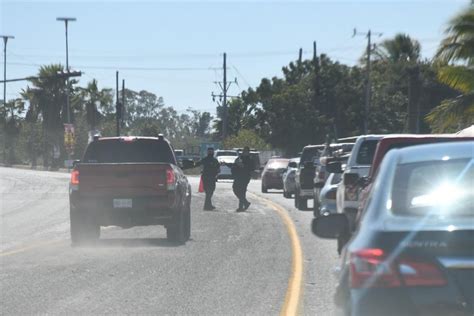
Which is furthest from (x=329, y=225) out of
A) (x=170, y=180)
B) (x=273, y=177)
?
(x=273, y=177)

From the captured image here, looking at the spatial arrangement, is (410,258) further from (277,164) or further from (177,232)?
(277,164)

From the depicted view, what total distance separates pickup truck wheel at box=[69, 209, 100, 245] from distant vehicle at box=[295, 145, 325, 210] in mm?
9976

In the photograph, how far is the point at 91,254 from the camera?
17016 millimetres

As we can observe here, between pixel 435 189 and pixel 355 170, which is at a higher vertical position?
pixel 435 189

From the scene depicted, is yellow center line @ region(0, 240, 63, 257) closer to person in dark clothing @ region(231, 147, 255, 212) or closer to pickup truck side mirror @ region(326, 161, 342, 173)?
pickup truck side mirror @ region(326, 161, 342, 173)

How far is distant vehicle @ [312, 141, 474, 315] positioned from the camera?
17.7ft

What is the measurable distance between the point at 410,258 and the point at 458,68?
26184mm

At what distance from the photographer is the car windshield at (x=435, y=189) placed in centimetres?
605

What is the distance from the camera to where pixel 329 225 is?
7301 millimetres

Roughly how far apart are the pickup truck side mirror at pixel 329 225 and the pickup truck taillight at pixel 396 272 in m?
1.70

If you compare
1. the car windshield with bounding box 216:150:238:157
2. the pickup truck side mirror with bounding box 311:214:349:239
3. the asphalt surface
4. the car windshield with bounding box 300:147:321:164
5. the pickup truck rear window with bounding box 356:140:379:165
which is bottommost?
the asphalt surface

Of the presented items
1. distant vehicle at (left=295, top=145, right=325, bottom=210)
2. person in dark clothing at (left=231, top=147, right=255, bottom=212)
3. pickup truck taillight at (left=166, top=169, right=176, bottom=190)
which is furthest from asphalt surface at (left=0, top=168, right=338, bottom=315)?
person in dark clothing at (left=231, top=147, right=255, bottom=212)

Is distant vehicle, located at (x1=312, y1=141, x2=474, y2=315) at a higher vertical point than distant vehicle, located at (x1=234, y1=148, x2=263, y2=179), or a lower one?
higher

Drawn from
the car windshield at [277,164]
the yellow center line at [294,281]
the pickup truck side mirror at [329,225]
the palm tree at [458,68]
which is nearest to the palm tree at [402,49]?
the car windshield at [277,164]
